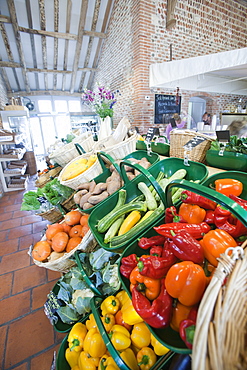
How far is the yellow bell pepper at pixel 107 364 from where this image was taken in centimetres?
77

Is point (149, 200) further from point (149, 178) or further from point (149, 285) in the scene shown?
point (149, 285)

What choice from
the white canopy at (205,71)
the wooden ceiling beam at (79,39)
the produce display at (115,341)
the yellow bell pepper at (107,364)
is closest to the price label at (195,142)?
the produce display at (115,341)

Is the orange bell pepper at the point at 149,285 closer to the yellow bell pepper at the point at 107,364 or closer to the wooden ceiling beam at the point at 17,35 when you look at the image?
the yellow bell pepper at the point at 107,364

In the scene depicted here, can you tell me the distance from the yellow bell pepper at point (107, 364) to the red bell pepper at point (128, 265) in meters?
0.43

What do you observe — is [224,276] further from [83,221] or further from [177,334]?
[83,221]

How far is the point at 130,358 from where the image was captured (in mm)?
766

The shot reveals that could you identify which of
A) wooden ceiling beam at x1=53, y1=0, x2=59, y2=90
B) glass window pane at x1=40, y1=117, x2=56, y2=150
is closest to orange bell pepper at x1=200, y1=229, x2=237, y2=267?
wooden ceiling beam at x1=53, y1=0, x2=59, y2=90

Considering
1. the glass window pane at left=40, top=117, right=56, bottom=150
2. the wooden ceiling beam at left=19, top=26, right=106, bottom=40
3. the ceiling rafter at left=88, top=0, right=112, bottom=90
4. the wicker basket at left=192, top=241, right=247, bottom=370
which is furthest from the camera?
the glass window pane at left=40, top=117, right=56, bottom=150

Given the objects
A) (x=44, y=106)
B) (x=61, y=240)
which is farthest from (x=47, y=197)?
(x=44, y=106)

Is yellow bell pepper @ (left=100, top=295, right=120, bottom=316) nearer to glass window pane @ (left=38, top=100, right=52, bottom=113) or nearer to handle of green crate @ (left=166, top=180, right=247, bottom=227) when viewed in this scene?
handle of green crate @ (left=166, top=180, right=247, bottom=227)

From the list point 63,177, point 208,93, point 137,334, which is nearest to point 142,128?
point 208,93

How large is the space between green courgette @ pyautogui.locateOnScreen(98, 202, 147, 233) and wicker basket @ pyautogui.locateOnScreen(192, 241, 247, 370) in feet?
1.96

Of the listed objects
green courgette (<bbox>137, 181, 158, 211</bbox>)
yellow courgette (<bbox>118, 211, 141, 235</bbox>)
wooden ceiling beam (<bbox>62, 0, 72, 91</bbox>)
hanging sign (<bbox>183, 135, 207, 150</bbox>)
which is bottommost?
yellow courgette (<bbox>118, 211, 141, 235</bbox>)

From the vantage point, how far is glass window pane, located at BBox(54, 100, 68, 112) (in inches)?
437
